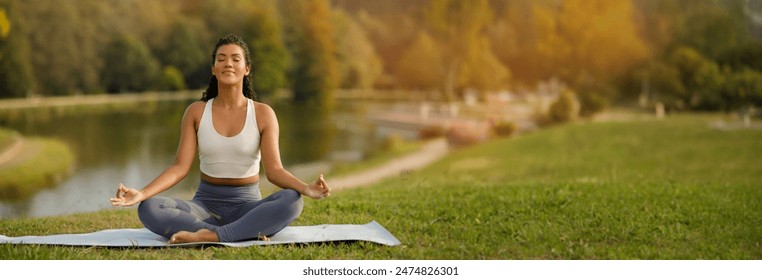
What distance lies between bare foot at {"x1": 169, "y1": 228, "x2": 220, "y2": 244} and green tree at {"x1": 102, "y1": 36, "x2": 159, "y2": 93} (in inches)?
257

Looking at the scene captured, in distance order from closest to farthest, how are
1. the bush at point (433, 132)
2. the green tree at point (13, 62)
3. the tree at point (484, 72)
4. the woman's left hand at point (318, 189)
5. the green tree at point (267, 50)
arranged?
the woman's left hand at point (318, 189), the green tree at point (13, 62), the green tree at point (267, 50), the tree at point (484, 72), the bush at point (433, 132)

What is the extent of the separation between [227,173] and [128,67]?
6.48 m

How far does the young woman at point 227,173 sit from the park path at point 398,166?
4.17 meters

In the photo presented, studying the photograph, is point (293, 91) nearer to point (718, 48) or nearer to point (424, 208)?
point (718, 48)

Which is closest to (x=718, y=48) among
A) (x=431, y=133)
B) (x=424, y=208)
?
(x=431, y=133)

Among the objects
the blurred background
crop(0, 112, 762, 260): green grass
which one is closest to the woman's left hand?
crop(0, 112, 762, 260): green grass

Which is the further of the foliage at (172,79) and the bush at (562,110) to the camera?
the bush at (562,110)

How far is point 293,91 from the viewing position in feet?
33.3

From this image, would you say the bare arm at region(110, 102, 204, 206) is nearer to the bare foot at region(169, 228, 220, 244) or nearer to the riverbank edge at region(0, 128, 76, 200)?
the bare foot at region(169, 228, 220, 244)

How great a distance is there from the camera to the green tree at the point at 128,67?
9.49m

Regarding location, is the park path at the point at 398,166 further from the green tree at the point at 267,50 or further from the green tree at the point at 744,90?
the green tree at the point at 744,90

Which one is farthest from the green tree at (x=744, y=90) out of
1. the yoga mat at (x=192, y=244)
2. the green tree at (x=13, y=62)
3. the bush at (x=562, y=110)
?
the green tree at (x=13, y=62)
